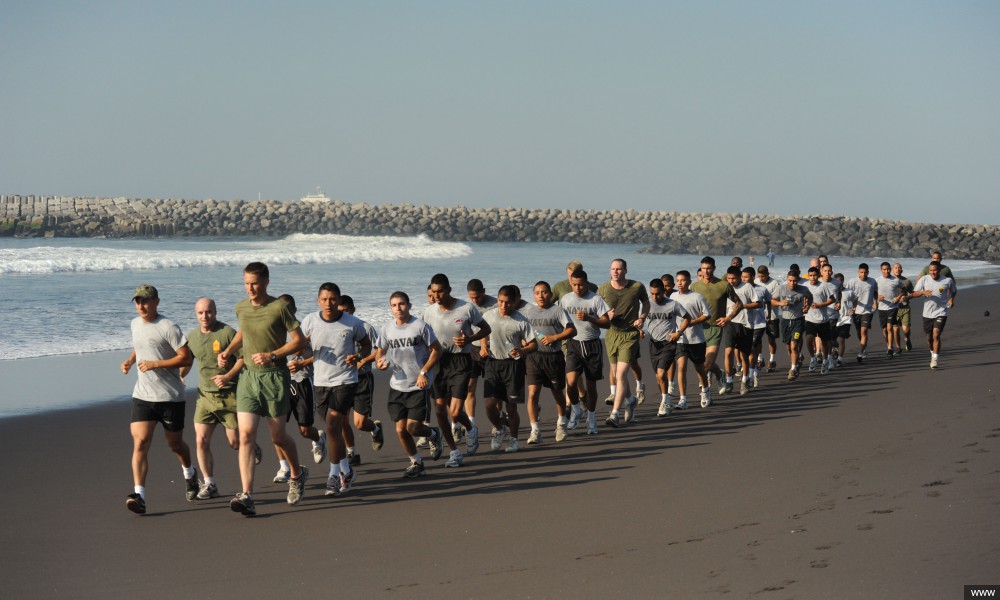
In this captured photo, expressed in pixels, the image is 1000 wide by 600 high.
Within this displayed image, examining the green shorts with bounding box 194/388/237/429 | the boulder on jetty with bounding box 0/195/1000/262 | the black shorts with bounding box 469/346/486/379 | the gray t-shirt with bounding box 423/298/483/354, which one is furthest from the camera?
the boulder on jetty with bounding box 0/195/1000/262

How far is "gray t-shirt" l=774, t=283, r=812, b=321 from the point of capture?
52.0 ft

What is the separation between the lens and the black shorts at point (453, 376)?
999cm

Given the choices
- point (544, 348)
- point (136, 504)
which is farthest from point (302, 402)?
point (544, 348)

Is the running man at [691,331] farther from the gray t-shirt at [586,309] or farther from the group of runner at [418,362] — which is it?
the gray t-shirt at [586,309]

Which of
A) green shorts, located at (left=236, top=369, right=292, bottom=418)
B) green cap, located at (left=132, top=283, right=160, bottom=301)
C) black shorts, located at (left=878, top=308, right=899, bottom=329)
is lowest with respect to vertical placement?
black shorts, located at (left=878, top=308, right=899, bottom=329)

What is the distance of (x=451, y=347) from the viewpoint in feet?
32.8

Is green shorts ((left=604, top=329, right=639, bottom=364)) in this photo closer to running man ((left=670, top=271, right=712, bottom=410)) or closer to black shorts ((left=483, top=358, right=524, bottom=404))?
running man ((left=670, top=271, right=712, bottom=410))

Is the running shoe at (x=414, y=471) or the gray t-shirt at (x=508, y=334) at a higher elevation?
the gray t-shirt at (x=508, y=334)

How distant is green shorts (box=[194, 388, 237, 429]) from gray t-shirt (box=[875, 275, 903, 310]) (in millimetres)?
12558

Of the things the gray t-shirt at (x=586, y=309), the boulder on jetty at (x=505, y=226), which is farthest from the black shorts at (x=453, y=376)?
the boulder on jetty at (x=505, y=226)

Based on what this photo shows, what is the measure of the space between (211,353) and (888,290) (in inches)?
497

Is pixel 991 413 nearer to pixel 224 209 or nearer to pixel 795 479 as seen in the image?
pixel 795 479

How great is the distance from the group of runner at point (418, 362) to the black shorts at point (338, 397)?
0.01 meters

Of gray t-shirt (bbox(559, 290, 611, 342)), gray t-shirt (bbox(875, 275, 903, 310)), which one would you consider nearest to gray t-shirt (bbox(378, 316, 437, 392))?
gray t-shirt (bbox(559, 290, 611, 342))
